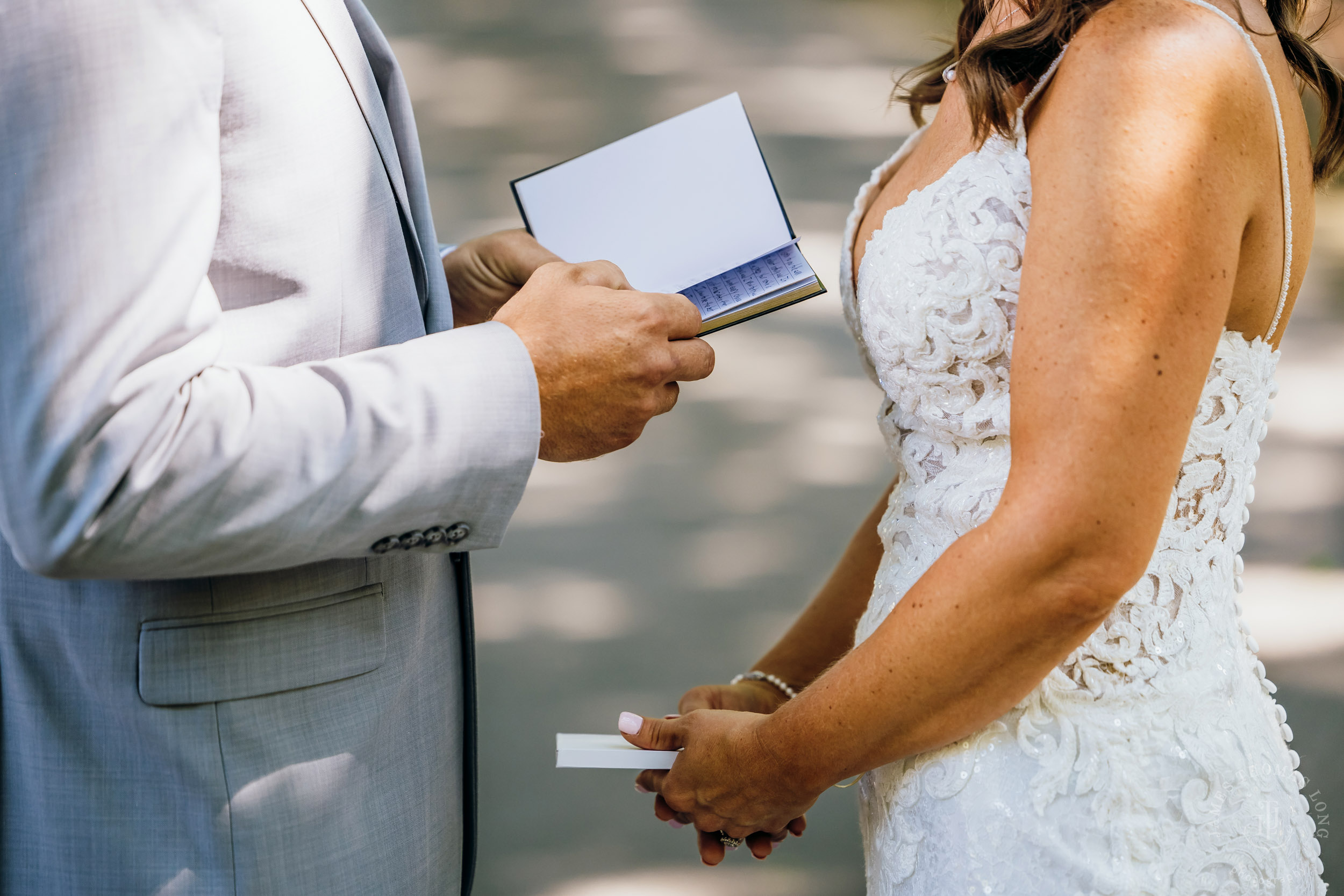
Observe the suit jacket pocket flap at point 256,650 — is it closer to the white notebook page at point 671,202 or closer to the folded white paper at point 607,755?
the folded white paper at point 607,755

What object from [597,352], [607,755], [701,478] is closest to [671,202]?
[597,352]

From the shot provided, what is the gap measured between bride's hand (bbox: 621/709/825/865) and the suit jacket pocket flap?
0.30 m

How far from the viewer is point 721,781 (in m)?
0.85

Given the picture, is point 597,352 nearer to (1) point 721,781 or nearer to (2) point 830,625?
(1) point 721,781

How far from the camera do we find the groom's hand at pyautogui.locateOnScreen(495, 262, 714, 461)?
0.76 meters

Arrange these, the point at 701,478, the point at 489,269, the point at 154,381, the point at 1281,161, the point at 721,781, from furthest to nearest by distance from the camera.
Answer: the point at 701,478, the point at 489,269, the point at 721,781, the point at 1281,161, the point at 154,381

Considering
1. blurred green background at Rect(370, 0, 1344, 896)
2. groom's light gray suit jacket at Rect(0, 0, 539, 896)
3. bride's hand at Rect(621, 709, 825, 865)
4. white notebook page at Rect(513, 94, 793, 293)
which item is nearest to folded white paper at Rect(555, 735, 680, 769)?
bride's hand at Rect(621, 709, 825, 865)

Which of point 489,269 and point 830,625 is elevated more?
point 489,269

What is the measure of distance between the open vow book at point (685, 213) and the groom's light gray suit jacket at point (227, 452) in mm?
172

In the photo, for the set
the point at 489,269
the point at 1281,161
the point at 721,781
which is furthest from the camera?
the point at 489,269

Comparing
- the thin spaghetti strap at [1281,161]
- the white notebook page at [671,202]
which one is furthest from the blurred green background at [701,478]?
the thin spaghetti strap at [1281,161]

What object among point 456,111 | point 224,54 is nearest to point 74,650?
point 224,54

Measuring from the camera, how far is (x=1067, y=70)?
0.69m

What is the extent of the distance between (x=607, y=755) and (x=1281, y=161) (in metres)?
0.78
